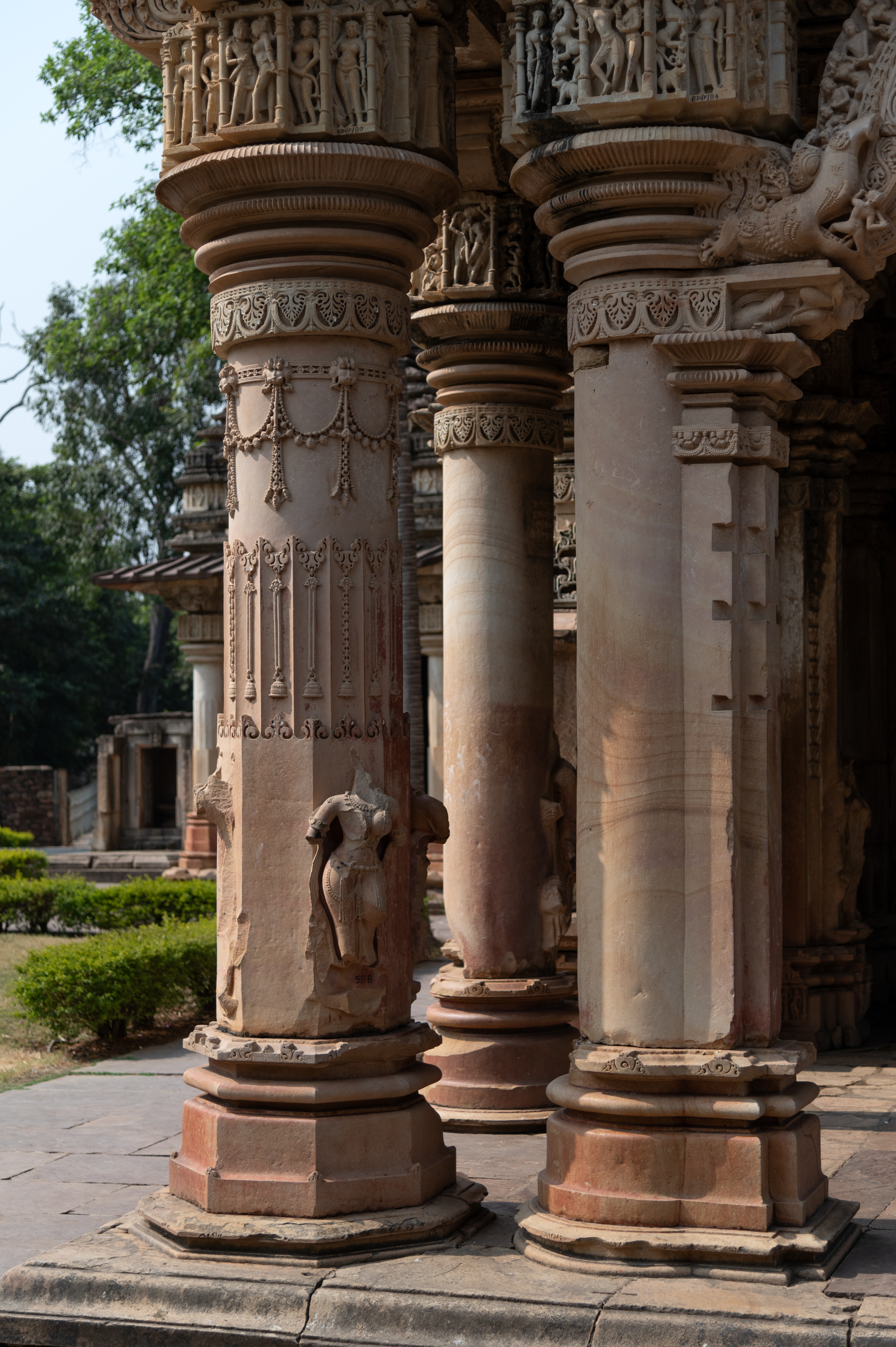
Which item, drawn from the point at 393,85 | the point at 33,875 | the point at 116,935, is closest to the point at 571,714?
the point at 116,935

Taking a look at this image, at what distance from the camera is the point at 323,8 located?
17.4ft

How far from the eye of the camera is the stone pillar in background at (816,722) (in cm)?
916

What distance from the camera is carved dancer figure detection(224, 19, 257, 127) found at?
A: 209 inches

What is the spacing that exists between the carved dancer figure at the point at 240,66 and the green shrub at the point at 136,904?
10694 millimetres

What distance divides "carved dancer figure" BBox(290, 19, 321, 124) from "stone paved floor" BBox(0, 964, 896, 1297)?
3.82 meters

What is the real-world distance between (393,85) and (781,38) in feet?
4.29

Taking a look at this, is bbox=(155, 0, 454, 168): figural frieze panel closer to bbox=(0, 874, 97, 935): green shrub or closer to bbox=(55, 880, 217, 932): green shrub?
bbox=(55, 880, 217, 932): green shrub

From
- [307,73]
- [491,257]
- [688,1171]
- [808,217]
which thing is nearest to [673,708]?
[688,1171]

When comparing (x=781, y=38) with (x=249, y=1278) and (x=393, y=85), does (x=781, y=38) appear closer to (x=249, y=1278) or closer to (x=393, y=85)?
(x=393, y=85)

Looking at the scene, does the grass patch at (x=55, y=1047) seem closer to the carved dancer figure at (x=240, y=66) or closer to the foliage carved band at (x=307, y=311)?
the foliage carved band at (x=307, y=311)

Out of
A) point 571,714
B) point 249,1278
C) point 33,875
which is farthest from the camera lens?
point 33,875

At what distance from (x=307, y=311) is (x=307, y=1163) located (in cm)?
282

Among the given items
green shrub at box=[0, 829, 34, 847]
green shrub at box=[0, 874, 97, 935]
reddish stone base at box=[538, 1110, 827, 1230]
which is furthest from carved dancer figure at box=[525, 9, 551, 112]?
green shrub at box=[0, 829, 34, 847]

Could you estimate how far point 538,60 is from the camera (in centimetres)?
526
